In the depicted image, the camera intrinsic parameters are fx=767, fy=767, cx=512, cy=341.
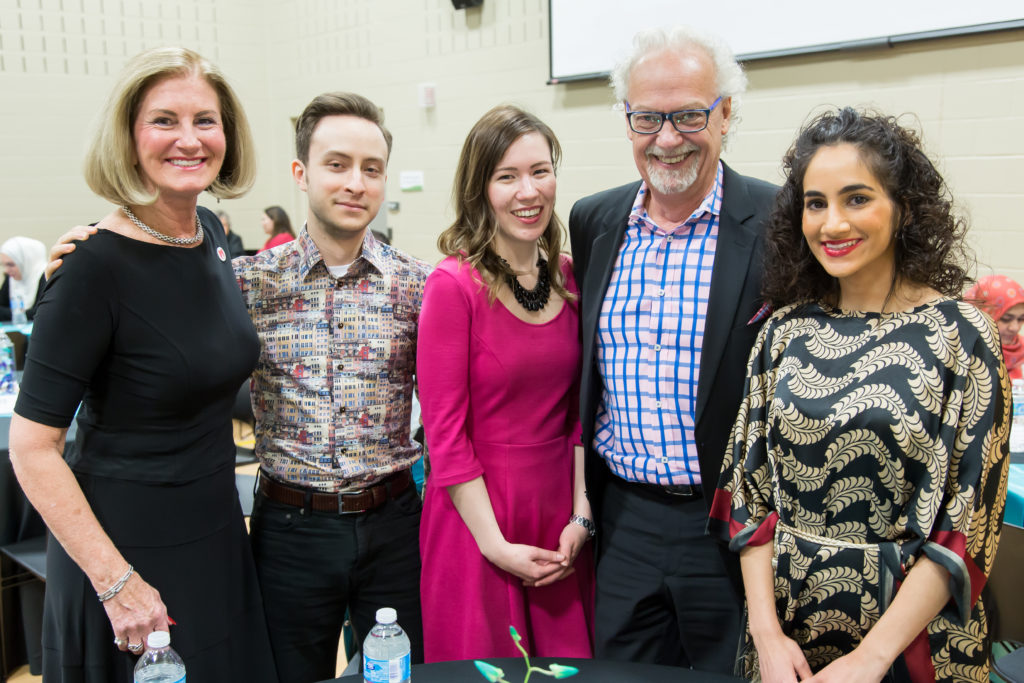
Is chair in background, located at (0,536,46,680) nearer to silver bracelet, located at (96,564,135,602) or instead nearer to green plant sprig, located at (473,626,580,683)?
silver bracelet, located at (96,564,135,602)

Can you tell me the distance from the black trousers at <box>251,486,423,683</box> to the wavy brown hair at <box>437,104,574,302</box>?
611 millimetres

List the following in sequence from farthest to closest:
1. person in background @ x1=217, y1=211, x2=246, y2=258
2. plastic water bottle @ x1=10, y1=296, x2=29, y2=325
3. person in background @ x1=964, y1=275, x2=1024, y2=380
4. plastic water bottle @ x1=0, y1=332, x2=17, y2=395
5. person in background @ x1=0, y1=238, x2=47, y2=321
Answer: person in background @ x1=217, y1=211, x2=246, y2=258 → person in background @ x1=0, y1=238, x2=47, y2=321 → plastic water bottle @ x1=10, y1=296, x2=29, y2=325 → plastic water bottle @ x1=0, y1=332, x2=17, y2=395 → person in background @ x1=964, y1=275, x2=1024, y2=380

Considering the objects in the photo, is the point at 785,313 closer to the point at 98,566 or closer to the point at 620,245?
the point at 620,245

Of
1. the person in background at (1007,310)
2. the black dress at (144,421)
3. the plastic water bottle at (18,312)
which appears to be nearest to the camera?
the black dress at (144,421)

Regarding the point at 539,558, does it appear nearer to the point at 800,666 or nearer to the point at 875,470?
the point at 800,666

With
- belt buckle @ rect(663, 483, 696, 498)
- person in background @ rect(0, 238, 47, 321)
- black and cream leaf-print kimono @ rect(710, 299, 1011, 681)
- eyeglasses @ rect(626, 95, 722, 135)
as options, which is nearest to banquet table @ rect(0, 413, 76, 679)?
belt buckle @ rect(663, 483, 696, 498)

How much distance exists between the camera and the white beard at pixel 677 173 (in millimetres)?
1695

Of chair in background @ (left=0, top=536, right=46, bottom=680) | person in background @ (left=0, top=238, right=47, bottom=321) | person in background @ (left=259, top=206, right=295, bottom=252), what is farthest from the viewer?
person in background @ (left=259, top=206, right=295, bottom=252)

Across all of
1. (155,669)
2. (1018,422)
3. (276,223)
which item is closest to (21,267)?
(276,223)

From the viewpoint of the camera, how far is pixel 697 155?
170 cm

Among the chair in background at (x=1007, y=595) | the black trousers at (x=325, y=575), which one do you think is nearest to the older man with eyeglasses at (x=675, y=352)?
the black trousers at (x=325, y=575)

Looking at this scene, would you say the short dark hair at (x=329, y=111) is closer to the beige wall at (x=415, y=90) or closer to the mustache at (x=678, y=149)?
the mustache at (x=678, y=149)

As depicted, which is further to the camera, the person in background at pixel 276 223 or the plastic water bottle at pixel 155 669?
the person in background at pixel 276 223

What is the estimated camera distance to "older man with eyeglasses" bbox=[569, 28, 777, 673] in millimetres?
1651
